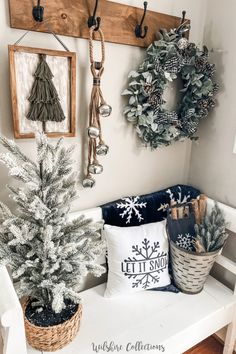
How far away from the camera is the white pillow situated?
4.08 feet

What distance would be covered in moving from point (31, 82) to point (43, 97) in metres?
0.07

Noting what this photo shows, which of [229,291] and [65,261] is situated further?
[229,291]

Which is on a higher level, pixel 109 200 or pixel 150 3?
pixel 150 3

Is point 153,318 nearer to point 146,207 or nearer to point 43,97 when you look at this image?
point 146,207

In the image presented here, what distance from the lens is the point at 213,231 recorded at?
131 cm

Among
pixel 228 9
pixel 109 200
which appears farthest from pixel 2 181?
pixel 228 9

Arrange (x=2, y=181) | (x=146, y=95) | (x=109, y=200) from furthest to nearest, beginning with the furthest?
(x=109, y=200), (x=146, y=95), (x=2, y=181)

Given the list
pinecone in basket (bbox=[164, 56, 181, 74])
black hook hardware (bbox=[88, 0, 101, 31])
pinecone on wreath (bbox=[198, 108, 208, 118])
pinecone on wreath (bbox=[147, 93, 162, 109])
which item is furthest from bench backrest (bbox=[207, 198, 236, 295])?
black hook hardware (bbox=[88, 0, 101, 31])

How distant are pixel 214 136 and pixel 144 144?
388mm

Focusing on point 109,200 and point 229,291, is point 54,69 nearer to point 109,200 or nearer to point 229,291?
point 109,200

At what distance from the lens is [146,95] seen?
121 cm

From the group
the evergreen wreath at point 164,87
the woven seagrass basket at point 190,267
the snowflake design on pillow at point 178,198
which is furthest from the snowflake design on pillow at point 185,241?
the evergreen wreath at point 164,87

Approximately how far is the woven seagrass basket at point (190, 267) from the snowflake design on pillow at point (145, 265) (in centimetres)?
7

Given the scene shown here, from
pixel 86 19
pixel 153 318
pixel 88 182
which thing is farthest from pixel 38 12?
pixel 153 318
